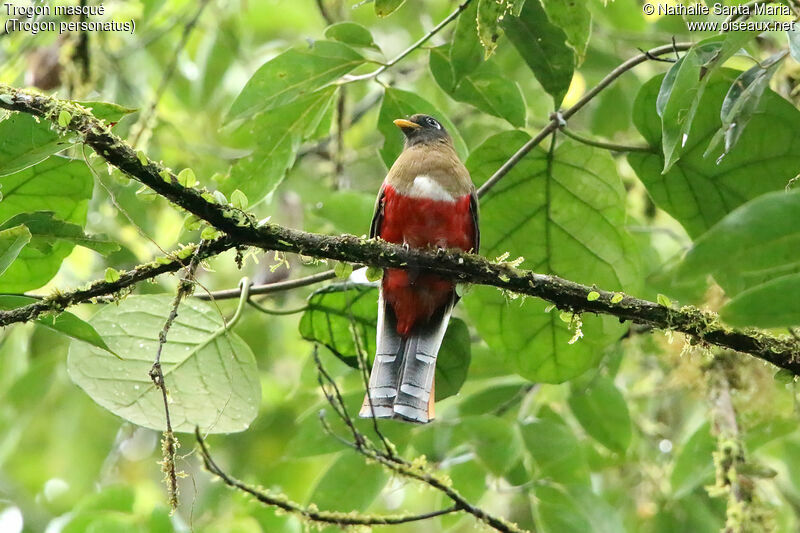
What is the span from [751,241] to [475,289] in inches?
71.9

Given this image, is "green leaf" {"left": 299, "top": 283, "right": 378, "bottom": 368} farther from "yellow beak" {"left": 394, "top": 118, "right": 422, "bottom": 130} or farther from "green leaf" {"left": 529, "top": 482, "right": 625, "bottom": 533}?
"green leaf" {"left": 529, "top": 482, "right": 625, "bottom": 533}

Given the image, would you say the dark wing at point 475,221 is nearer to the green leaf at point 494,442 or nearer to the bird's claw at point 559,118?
the bird's claw at point 559,118

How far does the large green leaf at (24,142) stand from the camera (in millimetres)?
2096

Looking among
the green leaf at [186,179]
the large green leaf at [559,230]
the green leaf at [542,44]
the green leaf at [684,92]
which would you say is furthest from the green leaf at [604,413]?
the green leaf at [186,179]

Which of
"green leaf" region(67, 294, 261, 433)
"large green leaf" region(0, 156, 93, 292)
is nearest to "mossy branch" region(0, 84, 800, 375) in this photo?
"large green leaf" region(0, 156, 93, 292)

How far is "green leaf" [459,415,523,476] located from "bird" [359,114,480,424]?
46 centimetres

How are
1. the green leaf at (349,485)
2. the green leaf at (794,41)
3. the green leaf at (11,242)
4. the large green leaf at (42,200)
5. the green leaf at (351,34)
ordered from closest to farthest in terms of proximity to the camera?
the green leaf at (11,242) → the green leaf at (794,41) → the large green leaf at (42,200) → the green leaf at (351,34) → the green leaf at (349,485)

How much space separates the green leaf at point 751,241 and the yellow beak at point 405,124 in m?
2.17

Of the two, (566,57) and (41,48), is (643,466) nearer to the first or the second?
(566,57)

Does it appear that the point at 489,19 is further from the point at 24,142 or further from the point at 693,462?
the point at 693,462

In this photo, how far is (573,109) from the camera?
110 inches

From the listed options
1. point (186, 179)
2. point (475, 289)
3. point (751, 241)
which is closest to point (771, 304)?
point (751, 241)

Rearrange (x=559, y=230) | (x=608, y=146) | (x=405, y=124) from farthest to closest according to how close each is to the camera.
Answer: (x=405, y=124) → (x=559, y=230) → (x=608, y=146)

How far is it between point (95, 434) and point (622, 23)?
11.8 ft
